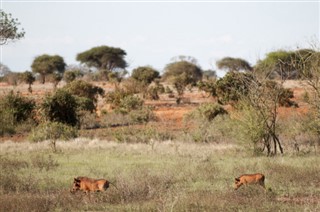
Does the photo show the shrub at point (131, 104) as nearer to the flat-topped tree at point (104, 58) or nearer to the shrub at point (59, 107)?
the shrub at point (59, 107)

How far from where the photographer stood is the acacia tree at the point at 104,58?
6512 cm

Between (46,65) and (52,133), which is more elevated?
(46,65)

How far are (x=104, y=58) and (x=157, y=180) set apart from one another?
54.7m

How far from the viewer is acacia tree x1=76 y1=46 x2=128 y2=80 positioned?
65125 millimetres

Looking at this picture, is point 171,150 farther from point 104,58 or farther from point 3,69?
point 3,69

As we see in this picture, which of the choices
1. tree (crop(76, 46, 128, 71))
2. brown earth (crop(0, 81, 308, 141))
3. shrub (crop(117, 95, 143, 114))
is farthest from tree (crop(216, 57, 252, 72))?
shrub (crop(117, 95, 143, 114))

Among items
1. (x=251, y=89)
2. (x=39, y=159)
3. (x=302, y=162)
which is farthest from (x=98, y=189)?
(x=251, y=89)

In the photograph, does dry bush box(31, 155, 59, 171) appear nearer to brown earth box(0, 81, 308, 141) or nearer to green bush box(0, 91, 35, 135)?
brown earth box(0, 81, 308, 141)

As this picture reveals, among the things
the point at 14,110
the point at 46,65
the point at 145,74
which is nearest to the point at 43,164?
the point at 14,110

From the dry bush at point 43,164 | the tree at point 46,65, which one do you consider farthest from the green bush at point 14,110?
the tree at point 46,65

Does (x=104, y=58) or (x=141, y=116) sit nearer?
(x=141, y=116)

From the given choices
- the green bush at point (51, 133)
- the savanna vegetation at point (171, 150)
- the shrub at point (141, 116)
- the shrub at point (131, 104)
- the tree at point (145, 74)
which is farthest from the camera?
the tree at point (145, 74)

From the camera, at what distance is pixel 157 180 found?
1162 centimetres

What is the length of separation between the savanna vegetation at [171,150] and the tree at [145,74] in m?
7.58
